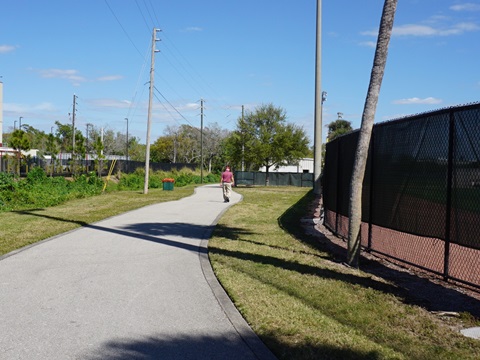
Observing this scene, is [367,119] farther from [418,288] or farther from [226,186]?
[226,186]

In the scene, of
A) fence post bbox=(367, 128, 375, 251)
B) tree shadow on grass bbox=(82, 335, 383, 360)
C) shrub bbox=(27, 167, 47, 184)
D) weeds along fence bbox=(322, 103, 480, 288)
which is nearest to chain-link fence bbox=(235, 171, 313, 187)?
shrub bbox=(27, 167, 47, 184)

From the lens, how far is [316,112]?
78.6ft

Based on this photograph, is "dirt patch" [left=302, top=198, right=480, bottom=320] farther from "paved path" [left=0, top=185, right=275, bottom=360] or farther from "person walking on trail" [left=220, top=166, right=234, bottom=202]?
"person walking on trail" [left=220, top=166, right=234, bottom=202]

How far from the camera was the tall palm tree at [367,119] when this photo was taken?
834 centimetres

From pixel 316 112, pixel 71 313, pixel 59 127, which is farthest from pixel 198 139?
pixel 71 313

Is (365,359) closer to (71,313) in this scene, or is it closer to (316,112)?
(71,313)

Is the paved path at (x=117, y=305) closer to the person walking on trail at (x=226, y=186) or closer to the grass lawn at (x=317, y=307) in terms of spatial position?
the grass lawn at (x=317, y=307)

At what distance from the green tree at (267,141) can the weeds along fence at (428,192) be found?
117ft

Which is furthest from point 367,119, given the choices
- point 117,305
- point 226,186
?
point 226,186

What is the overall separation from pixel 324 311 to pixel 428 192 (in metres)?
2.74

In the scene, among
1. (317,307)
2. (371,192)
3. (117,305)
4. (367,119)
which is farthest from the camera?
(371,192)

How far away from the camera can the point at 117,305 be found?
6.38 meters

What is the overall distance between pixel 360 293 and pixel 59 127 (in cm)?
9150

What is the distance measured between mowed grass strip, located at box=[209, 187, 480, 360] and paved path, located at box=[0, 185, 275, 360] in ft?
0.95
